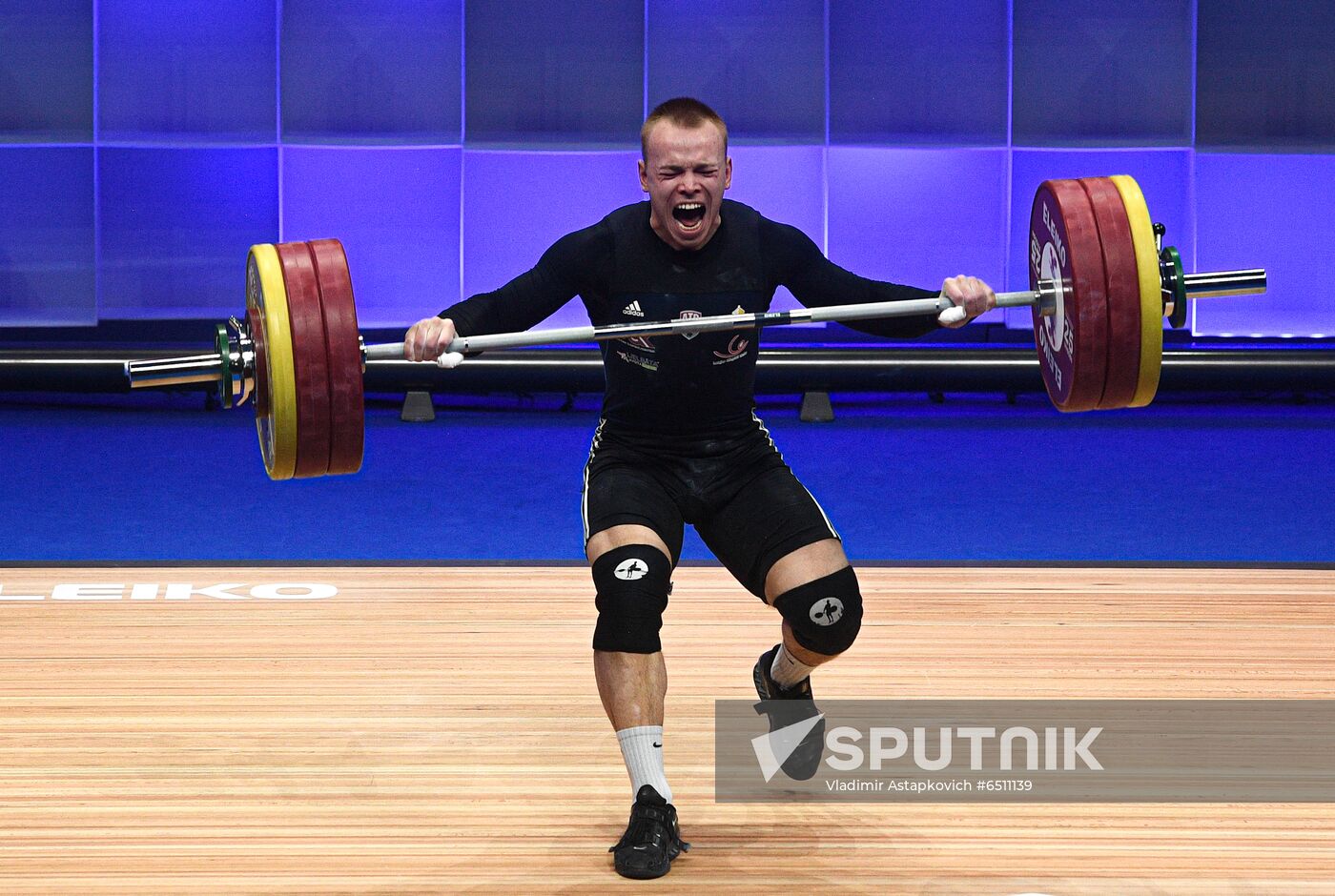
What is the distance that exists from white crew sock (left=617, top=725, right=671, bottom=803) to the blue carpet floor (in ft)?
7.00

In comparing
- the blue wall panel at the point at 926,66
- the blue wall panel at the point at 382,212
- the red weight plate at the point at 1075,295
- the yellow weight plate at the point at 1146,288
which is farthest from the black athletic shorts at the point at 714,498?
the blue wall panel at the point at 926,66

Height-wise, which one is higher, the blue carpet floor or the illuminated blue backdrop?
the illuminated blue backdrop

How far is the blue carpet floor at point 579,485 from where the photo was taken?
15.9 ft

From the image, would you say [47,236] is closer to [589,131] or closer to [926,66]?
[589,131]

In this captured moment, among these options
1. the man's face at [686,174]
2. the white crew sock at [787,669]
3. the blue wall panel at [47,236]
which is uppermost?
the blue wall panel at [47,236]

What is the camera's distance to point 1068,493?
225 inches

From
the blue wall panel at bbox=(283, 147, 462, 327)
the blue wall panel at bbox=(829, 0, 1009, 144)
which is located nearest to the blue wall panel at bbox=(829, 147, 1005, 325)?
the blue wall panel at bbox=(829, 0, 1009, 144)

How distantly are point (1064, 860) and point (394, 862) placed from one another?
109 centimetres

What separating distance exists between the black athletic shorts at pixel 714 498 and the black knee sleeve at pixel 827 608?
0.08 meters

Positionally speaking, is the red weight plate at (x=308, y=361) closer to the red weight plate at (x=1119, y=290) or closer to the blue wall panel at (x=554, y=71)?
the red weight plate at (x=1119, y=290)

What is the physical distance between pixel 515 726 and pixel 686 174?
1.21 metres

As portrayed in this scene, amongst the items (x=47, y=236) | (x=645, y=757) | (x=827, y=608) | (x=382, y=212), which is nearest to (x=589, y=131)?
(x=382, y=212)

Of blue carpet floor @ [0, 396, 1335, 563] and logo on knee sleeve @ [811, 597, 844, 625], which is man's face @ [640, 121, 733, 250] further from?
blue carpet floor @ [0, 396, 1335, 563]

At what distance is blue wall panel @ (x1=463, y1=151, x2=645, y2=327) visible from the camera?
8.11 m
